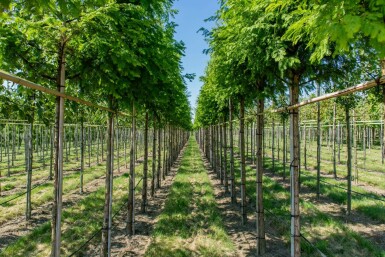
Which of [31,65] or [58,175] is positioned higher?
[31,65]

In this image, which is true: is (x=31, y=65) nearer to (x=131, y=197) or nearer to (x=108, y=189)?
(x=108, y=189)

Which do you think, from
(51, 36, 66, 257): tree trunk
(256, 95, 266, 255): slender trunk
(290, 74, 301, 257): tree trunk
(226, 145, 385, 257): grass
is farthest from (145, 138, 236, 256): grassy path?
(51, 36, 66, 257): tree trunk

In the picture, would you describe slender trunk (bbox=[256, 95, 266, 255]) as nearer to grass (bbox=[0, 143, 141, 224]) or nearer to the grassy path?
the grassy path

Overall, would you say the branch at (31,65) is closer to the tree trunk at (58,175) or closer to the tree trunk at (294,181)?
the tree trunk at (58,175)

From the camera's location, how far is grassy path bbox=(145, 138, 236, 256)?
685 centimetres

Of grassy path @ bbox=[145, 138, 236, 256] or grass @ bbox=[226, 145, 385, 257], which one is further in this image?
grassy path @ bbox=[145, 138, 236, 256]

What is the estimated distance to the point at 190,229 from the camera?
27.1 ft

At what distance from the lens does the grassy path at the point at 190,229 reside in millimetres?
6852

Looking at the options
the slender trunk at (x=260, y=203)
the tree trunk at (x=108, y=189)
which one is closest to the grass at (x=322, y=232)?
the slender trunk at (x=260, y=203)

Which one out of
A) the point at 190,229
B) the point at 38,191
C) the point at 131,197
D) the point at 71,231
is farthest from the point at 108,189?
the point at 38,191

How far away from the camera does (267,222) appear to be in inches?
345

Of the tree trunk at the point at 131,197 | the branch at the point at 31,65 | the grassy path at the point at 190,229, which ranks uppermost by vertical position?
the branch at the point at 31,65

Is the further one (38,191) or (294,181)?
(38,191)

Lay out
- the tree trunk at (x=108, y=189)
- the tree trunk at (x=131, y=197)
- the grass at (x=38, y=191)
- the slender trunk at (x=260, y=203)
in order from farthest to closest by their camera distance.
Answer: the grass at (x=38, y=191) < the tree trunk at (x=131, y=197) < the slender trunk at (x=260, y=203) < the tree trunk at (x=108, y=189)
